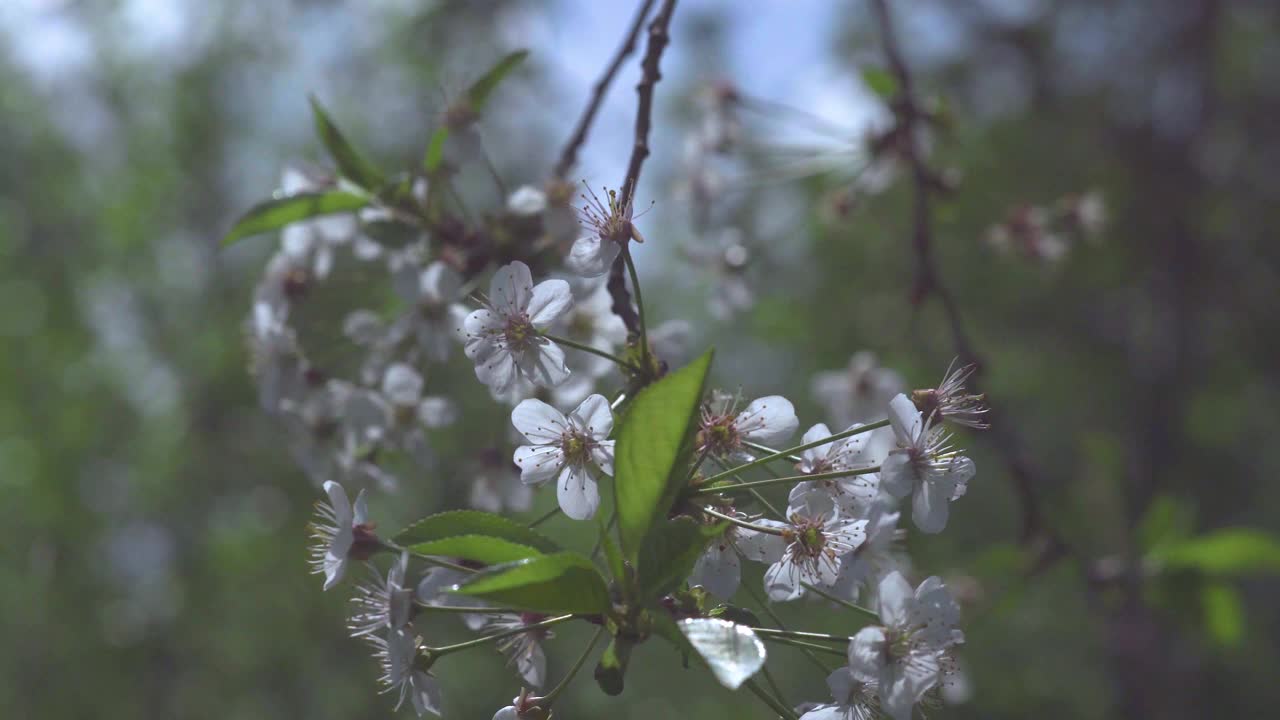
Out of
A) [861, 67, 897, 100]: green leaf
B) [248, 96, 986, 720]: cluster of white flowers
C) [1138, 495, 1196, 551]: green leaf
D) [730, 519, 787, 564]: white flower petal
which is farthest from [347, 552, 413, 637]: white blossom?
[1138, 495, 1196, 551]: green leaf

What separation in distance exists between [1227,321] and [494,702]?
6190 millimetres

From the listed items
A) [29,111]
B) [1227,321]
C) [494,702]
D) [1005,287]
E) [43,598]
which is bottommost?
[494,702]

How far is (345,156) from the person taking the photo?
1417 mm

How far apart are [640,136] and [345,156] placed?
49cm

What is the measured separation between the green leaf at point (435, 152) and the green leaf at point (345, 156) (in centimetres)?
8

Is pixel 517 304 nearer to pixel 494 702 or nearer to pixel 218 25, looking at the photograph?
pixel 494 702

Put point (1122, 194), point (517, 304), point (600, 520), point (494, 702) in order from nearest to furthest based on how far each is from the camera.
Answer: point (600, 520) < point (517, 304) < point (1122, 194) < point (494, 702)

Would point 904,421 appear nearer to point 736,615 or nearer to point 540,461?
point 736,615

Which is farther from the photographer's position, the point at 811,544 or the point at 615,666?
the point at 811,544

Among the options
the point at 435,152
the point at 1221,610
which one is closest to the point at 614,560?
the point at 435,152

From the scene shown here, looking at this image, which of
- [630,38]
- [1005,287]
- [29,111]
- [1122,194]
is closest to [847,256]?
[1005,287]

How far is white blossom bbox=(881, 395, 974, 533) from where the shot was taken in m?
0.92

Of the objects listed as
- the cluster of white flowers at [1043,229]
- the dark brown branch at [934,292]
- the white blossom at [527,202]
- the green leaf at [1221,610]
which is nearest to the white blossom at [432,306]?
the white blossom at [527,202]

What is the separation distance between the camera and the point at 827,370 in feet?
16.7
